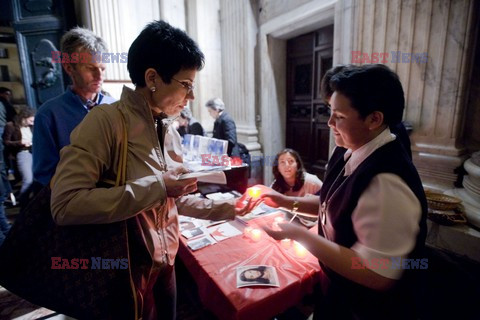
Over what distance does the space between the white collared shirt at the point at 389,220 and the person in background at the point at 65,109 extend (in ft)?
6.80

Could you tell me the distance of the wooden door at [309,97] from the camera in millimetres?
5004

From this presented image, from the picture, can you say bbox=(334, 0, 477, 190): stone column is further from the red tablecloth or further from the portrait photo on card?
the portrait photo on card

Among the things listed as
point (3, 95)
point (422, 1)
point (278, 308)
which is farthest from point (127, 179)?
point (3, 95)

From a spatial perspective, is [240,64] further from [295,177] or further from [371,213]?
[371,213]

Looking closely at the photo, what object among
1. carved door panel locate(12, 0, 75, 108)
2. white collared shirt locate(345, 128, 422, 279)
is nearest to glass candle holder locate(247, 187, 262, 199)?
white collared shirt locate(345, 128, 422, 279)

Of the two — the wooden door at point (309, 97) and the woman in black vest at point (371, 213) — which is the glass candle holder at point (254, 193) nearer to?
the woman in black vest at point (371, 213)

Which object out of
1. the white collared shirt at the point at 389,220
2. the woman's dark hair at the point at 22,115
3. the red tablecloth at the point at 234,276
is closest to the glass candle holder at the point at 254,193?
the red tablecloth at the point at 234,276

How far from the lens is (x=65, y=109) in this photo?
1956 millimetres

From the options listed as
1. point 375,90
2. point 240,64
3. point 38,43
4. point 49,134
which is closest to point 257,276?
point 375,90

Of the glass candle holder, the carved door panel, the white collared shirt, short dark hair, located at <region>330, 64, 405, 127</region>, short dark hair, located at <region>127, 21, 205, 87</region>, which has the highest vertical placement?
the carved door panel

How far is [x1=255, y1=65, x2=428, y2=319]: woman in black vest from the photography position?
40.6 inches

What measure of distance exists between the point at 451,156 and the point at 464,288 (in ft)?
6.78

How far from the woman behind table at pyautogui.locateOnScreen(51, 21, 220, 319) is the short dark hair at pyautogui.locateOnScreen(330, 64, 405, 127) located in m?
0.75

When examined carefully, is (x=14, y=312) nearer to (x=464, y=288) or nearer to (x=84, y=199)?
(x=84, y=199)
